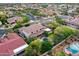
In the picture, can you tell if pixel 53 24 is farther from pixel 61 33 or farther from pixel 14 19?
pixel 14 19

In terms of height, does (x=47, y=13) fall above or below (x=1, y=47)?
above

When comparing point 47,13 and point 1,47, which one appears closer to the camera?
point 1,47

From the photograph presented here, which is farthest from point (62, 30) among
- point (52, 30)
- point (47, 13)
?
point (47, 13)

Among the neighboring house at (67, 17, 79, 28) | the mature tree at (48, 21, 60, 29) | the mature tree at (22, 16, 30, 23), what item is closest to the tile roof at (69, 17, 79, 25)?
the neighboring house at (67, 17, 79, 28)

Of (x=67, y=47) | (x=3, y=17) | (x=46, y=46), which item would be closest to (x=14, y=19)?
(x=3, y=17)

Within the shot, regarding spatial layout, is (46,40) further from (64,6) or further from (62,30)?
(64,6)

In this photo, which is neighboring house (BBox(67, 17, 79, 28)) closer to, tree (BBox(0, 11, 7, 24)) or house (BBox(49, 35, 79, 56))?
house (BBox(49, 35, 79, 56))

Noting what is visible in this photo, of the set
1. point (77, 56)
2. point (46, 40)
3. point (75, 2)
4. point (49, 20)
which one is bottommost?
point (77, 56)

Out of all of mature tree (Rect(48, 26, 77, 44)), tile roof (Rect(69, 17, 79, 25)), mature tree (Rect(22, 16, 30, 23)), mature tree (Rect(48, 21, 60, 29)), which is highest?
mature tree (Rect(22, 16, 30, 23))
